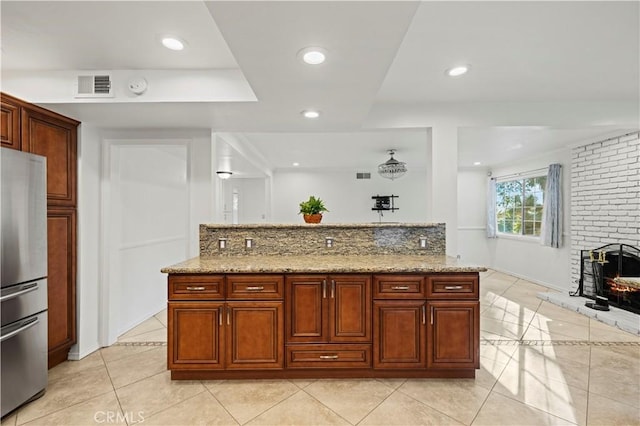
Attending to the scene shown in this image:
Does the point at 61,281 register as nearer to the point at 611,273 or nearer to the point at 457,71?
the point at 457,71

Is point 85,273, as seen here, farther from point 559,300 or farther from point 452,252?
point 559,300

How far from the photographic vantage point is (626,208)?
3953 millimetres

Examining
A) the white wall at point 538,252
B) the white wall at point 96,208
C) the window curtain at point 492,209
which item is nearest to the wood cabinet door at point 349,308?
the white wall at point 96,208

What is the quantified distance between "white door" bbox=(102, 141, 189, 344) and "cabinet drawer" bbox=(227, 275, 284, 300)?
1074 millimetres

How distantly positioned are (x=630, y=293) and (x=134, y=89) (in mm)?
6065

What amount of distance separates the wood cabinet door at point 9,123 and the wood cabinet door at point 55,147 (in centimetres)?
4

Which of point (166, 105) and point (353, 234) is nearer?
point (166, 105)

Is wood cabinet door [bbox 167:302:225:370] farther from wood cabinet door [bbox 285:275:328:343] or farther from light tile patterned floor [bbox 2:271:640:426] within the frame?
wood cabinet door [bbox 285:275:328:343]

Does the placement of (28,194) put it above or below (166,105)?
below

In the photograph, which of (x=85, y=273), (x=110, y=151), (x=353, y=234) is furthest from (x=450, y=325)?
(x=110, y=151)

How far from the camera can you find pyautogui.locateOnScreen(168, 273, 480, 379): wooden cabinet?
226 cm

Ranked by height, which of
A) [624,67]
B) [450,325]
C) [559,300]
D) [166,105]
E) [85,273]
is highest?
[624,67]

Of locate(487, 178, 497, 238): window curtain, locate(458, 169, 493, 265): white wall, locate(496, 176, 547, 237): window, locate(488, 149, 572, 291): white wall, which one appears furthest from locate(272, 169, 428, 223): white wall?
locate(488, 149, 572, 291): white wall

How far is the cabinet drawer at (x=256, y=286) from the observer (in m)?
2.28
